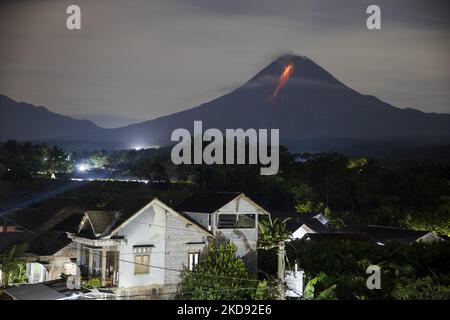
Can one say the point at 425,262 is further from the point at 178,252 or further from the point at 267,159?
the point at 267,159

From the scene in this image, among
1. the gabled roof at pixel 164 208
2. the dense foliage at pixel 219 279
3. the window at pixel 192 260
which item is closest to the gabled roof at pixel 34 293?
the gabled roof at pixel 164 208

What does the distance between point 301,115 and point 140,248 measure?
99.6 meters

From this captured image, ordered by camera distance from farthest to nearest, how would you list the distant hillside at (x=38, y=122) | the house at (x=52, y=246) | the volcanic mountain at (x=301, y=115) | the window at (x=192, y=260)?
1. the distant hillside at (x=38, y=122)
2. the volcanic mountain at (x=301, y=115)
3. the house at (x=52, y=246)
4. the window at (x=192, y=260)

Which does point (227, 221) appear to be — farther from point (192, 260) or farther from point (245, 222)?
point (192, 260)

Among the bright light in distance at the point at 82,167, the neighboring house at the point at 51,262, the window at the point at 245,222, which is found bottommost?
the neighboring house at the point at 51,262

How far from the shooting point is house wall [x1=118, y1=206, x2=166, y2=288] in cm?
1650

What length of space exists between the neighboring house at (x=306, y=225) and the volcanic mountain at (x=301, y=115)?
187 feet

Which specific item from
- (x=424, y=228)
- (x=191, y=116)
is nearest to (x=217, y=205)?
(x=424, y=228)

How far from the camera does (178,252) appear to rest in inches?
690

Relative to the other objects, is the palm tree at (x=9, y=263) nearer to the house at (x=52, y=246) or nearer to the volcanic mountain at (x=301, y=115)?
the house at (x=52, y=246)

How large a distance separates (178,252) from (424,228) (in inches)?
870

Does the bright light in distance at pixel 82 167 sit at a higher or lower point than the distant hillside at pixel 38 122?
lower

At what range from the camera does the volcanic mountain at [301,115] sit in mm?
102106
